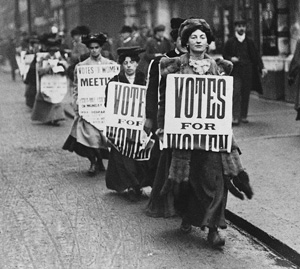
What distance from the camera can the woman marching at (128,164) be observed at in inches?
346

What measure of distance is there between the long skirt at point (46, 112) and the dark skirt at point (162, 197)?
9.88 meters

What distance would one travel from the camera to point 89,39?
33.2ft

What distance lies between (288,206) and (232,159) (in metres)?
1.25

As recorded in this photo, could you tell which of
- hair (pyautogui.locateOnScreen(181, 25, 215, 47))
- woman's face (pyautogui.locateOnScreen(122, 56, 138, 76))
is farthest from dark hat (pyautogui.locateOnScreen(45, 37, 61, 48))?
hair (pyautogui.locateOnScreen(181, 25, 215, 47))

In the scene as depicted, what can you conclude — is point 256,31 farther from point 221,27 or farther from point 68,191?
Result: point 68,191

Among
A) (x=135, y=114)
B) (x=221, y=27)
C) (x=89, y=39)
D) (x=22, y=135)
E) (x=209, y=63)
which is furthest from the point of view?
(x=221, y=27)

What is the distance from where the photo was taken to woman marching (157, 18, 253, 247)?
6680 mm

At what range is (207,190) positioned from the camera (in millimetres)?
6727

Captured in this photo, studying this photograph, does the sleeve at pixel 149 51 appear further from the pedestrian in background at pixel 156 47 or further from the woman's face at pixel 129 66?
the woman's face at pixel 129 66

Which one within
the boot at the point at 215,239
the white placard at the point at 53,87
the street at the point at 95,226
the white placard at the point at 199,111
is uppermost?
the white placard at the point at 199,111

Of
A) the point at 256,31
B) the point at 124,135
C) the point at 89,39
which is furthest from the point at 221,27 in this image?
the point at 124,135

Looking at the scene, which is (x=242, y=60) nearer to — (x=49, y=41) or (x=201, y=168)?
(x=49, y=41)

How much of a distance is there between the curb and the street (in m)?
0.06

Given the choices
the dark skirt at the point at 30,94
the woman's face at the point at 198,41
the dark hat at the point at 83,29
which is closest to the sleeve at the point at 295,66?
the dark hat at the point at 83,29
